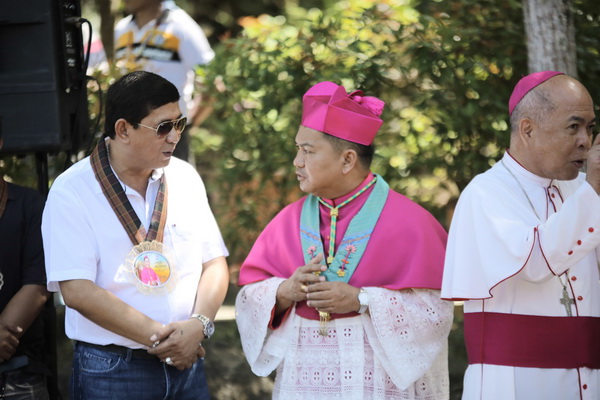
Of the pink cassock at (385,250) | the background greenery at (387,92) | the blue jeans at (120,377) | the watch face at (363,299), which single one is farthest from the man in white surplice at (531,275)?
the background greenery at (387,92)

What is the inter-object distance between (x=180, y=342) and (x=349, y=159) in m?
1.14

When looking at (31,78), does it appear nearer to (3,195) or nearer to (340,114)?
(3,195)

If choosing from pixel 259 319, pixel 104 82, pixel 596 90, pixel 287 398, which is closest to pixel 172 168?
pixel 259 319

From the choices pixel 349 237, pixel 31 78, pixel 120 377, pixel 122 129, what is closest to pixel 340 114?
pixel 349 237

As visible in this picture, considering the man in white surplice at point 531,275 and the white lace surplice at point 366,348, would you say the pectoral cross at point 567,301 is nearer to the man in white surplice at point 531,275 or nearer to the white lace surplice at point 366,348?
the man in white surplice at point 531,275

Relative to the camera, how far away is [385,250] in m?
4.53

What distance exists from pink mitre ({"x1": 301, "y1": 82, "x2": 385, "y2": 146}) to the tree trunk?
134 cm

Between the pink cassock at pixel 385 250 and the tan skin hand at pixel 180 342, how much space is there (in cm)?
37

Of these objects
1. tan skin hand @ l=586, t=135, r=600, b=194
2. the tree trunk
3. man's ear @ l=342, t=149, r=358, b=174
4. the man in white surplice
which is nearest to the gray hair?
the man in white surplice

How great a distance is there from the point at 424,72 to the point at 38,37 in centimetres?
244

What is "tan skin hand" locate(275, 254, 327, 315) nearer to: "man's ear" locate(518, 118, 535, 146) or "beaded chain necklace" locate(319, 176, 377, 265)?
"beaded chain necklace" locate(319, 176, 377, 265)

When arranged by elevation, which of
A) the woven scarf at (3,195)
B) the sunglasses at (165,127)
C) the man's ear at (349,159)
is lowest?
the woven scarf at (3,195)

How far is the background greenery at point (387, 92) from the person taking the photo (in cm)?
634

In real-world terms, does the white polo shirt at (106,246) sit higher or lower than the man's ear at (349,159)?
lower
